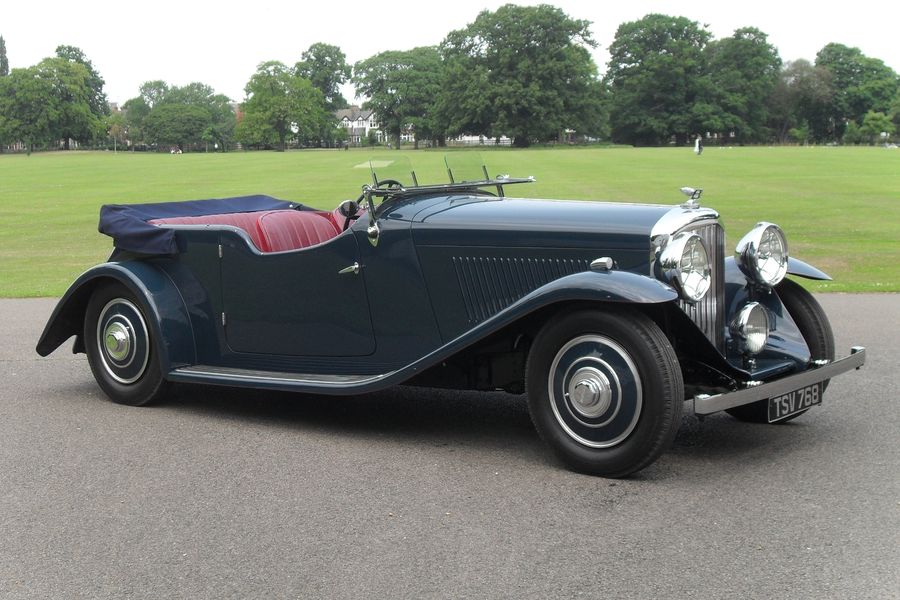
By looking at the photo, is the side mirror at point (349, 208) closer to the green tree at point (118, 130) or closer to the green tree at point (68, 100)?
the green tree at point (68, 100)

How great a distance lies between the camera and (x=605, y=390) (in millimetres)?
4285

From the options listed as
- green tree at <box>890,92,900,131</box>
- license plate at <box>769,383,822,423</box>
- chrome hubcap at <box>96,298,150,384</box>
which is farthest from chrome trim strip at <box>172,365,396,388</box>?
green tree at <box>890,92,900,131</box>

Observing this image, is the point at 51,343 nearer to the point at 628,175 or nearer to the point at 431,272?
the point at 431,272

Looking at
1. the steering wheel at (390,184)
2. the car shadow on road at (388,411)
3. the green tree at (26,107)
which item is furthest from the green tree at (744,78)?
the steering wheel at (390,184)

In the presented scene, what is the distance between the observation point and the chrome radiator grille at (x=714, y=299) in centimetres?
482

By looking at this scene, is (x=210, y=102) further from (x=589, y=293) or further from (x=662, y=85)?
(x=589, y=293)

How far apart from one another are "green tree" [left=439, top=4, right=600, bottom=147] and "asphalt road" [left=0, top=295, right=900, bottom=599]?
3423 inches

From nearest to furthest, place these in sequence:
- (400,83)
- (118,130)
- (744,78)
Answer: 1. (744,78)
2. (400,83)
3. (118,130)

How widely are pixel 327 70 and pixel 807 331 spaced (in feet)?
440

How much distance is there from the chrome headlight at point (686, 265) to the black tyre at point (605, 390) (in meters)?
0.32

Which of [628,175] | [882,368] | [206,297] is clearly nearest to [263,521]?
[206,297]

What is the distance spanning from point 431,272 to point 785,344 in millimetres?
1952

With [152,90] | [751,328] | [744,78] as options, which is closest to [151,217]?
[751,328]

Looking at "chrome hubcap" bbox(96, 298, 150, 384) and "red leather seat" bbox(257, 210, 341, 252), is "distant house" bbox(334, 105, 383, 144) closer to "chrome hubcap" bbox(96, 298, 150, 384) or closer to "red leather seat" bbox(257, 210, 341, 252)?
"red leather seat" bbox(257, 210, 341, 252)
